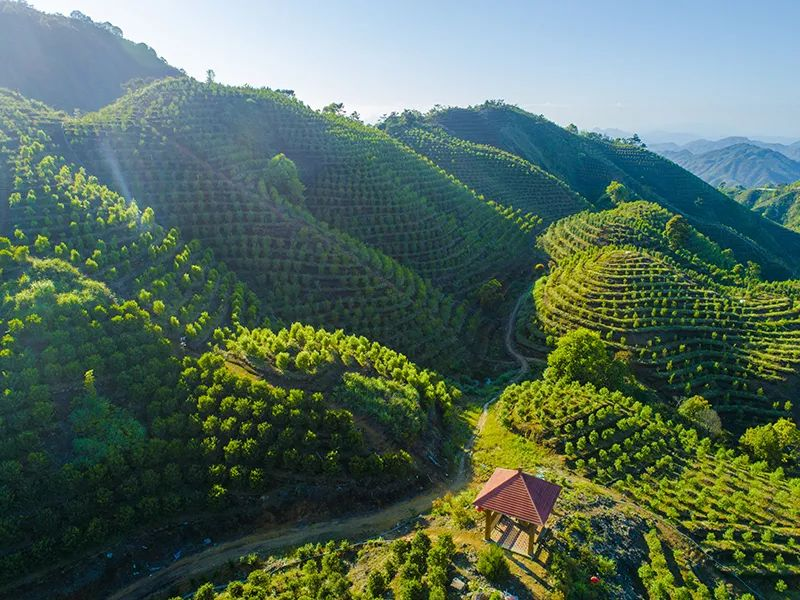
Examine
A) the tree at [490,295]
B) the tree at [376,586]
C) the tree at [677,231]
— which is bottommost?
the tree at [376,586]

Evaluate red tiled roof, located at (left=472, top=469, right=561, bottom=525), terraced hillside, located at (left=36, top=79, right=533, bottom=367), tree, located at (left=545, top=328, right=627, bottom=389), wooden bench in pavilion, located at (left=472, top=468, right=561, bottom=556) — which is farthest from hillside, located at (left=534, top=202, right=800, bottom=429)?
red tiled roof, located at (left=472, top=469, right=561, bottom=525)

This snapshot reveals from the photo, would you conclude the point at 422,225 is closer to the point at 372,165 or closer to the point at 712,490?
the point at 372,165

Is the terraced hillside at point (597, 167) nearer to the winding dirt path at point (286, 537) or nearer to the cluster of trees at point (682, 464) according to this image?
the cluster of trees at point (682, 464)

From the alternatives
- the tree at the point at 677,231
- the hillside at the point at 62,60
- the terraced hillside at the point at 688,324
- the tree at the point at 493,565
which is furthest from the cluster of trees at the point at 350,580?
the hillside at the point at 62,60

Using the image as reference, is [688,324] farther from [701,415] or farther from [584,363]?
[584,363]

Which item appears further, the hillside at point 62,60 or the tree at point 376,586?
the hillside at point 62,60

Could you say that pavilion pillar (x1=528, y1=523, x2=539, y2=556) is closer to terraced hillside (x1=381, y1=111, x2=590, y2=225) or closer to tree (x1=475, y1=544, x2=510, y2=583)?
tree (x1=475, y1=544, x2=510, y2=583)
